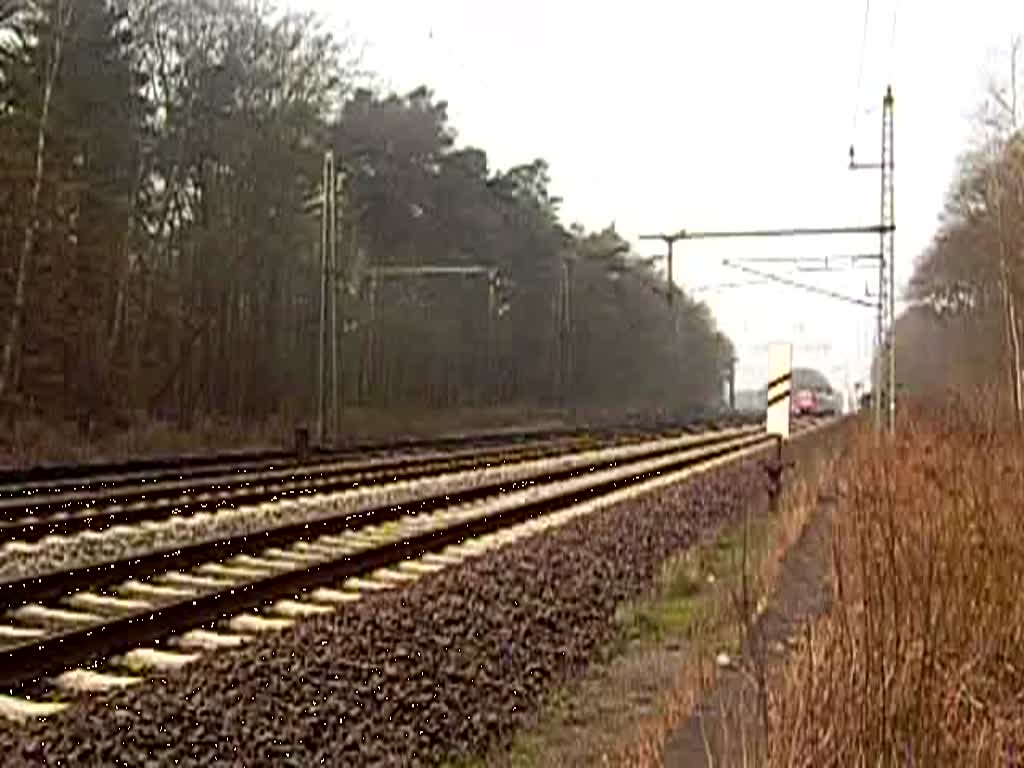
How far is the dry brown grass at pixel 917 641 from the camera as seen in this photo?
4.93 meters

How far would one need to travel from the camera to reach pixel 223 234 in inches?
1887

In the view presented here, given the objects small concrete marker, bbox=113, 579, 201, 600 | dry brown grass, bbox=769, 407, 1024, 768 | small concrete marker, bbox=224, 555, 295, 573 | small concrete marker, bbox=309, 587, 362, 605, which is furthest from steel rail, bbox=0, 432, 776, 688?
dry brown grass, bbox=769, 407, 1024, 768

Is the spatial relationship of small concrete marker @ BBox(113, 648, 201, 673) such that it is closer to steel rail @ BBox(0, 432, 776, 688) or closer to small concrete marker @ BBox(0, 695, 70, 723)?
steel rail @ BBox(0, 432, 776, 688)

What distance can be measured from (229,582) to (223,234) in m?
37.0

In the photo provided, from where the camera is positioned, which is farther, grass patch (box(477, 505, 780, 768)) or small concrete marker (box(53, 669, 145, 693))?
small concrete marker (box(53, 669, 145, 693))

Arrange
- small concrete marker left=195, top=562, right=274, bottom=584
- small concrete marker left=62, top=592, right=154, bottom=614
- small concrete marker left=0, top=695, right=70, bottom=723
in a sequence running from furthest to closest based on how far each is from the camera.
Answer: small concrete marker left=195, top=562, right=274, bottom=584 < small concrete marker left=62, top=592, right=154, bottom=614 < small concrete marker left=0, top=695, right=70, bottom=723

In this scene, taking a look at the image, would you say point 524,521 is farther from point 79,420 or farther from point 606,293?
point 606,293

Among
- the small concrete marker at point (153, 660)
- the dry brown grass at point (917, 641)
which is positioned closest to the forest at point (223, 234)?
the small concrete marker at point (153, 660)

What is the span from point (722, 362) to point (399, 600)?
5433 inches

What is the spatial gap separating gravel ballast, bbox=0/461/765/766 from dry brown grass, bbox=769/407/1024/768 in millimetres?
1920

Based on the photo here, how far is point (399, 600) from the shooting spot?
11.0 metres

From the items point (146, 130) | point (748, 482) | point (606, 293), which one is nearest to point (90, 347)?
point (146, 130)

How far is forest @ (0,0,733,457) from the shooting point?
3616 centimetres

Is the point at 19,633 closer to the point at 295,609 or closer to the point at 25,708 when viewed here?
the point at 295,609
